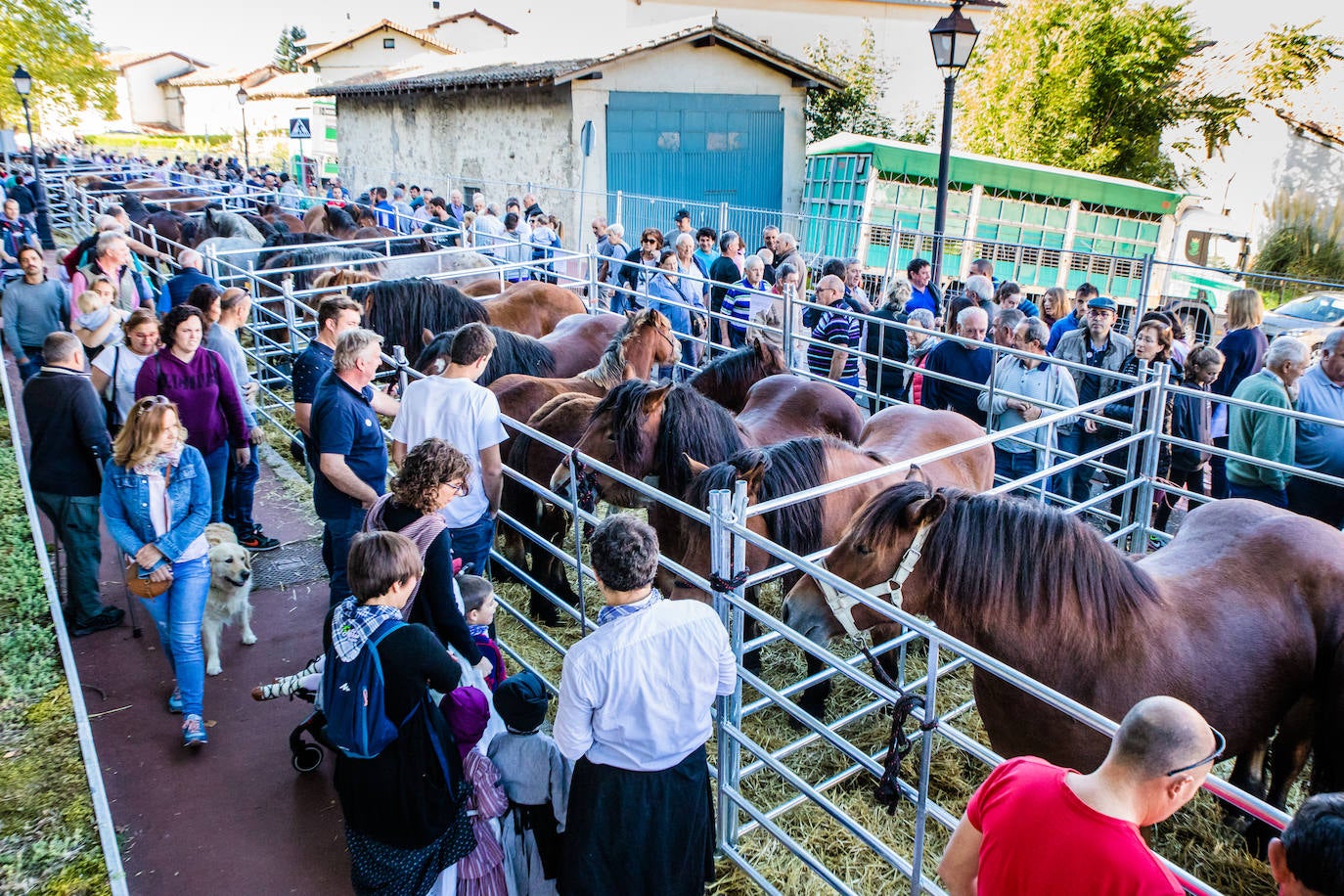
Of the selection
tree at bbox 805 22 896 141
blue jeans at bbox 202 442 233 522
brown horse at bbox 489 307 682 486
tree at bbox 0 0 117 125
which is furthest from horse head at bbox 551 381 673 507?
tree at bbox 0 0 117 125

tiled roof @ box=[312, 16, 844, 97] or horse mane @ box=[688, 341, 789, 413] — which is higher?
tiled roof @ box=[312, 16, 844, 97]

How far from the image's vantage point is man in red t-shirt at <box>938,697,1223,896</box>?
5.63 ft

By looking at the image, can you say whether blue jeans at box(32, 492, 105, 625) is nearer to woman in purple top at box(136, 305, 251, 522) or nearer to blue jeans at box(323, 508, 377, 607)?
woman in purple top at box(136, 305, 251, 522)

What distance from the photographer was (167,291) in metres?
8.10

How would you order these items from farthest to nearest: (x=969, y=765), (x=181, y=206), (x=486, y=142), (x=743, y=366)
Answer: (x=486, y=142)
(x=181, y=206)
(x=743, y=366)
(x=969, y=765)

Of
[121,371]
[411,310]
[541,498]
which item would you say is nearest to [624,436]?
[541,498]

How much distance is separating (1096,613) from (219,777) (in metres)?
3.84

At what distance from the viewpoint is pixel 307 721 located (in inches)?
163

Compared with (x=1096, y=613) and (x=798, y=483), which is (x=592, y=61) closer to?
(x=798, y=483)

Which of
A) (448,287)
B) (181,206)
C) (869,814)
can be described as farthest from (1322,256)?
(181,206)

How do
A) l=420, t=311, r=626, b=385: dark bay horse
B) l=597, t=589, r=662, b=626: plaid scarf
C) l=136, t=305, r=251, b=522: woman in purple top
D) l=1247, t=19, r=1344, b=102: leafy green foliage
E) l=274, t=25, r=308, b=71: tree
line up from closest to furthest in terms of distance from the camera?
l=597, t=589, r=662, b=626: plaid scarf → l=136, t=305, r=251, b=522: woman in purple top → l=420, t=311, r=626, b=385: dark bay horse → l=1247, t=19, r=1344, b=102: leafy green foliage → l=274, t=25, r=308, b=71: tree

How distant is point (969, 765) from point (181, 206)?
66.1 ft

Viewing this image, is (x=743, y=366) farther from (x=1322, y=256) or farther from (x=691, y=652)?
(x=1322, y=256)

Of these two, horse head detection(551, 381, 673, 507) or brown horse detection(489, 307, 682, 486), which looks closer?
horse head detection(551, 381, 673, 507)
